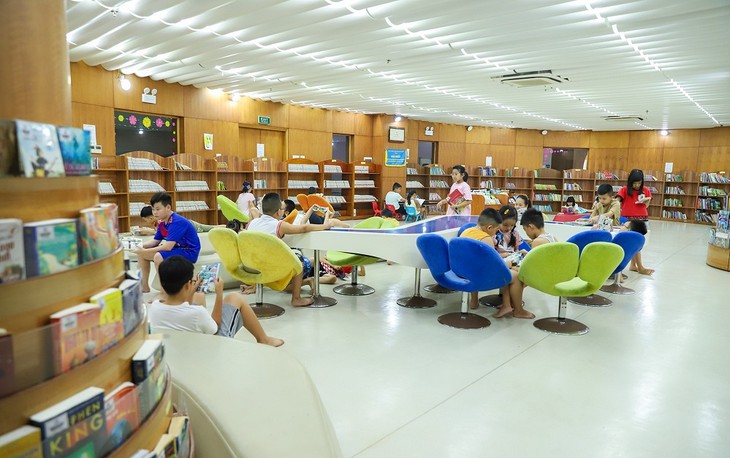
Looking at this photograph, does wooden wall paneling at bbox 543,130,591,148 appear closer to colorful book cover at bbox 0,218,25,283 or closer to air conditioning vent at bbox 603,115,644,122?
air conditioning vent at bbox 603,115,644,122

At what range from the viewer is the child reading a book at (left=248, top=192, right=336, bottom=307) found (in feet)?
16.1

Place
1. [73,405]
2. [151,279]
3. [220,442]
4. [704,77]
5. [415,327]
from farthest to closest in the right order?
[704,77], [151,279], [415,327], [220,442], [73,405]

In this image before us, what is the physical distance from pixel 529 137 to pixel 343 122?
26.5 feet

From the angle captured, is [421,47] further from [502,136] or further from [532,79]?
[502,136]

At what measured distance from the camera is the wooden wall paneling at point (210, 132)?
1049cm

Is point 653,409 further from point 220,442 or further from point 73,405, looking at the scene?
point 73,405

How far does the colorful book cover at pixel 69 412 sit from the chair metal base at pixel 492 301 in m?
4.63

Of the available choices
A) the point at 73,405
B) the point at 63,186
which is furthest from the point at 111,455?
the point at 63,186

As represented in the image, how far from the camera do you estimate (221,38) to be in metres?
6.54

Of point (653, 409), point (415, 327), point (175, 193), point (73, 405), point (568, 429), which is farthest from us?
point (175, 193)

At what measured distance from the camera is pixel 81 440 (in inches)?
40.3

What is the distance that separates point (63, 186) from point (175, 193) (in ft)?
30.7

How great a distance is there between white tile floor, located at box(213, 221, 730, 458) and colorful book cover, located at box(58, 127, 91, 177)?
1.92m

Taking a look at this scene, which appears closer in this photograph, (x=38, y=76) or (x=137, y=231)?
(x=38, y=76)
